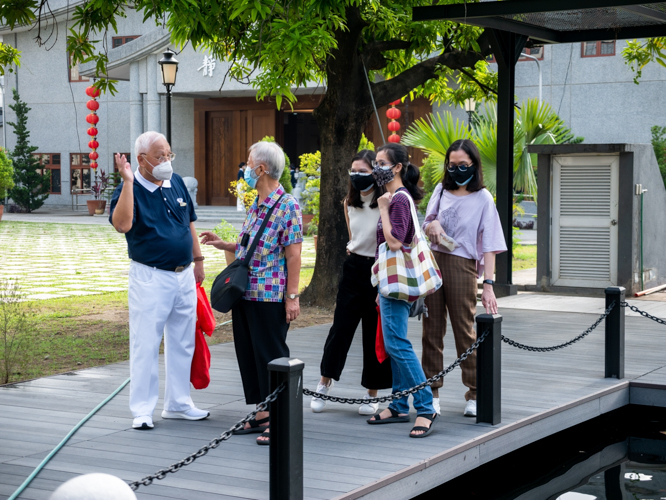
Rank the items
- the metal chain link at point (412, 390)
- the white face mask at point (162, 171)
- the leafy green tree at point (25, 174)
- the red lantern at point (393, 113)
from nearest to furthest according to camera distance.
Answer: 1. the metal chain link at point (412, 390)
2. the white face mask at point (162, 171)
3. the red lantern at point (393, 113)
4. the leafy green tree at point (25, 174)

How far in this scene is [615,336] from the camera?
702cm

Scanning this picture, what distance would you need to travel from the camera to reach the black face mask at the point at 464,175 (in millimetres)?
5590

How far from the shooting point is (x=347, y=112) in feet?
37.7

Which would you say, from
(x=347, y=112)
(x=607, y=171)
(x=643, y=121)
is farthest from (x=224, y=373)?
(x=643, y=121)

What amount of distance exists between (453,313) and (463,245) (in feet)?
1.47

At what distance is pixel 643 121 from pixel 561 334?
→ 20.9 meters

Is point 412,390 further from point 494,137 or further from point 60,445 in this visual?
point 494,137

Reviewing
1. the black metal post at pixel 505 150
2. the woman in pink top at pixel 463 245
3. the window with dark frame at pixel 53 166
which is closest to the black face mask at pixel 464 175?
the woman in pink top at pixel 463 245

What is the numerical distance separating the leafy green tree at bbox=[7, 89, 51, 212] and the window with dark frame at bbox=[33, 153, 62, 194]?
2076mm

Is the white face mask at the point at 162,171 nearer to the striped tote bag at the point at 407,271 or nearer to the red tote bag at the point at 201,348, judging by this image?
the red tote bag at the point at 201,348

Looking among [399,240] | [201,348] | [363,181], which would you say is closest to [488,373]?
[399,240]

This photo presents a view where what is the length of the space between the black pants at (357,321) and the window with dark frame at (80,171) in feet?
118

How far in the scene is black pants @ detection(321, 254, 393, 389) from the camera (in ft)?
18.7

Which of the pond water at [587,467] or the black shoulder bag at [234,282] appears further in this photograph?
the pond water at [587,467]
